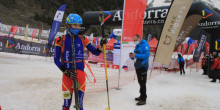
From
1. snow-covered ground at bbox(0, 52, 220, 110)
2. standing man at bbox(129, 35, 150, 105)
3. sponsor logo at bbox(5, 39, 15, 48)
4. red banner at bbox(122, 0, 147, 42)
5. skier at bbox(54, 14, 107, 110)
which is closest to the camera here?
skier at bbox(54, 14, 107, 110)

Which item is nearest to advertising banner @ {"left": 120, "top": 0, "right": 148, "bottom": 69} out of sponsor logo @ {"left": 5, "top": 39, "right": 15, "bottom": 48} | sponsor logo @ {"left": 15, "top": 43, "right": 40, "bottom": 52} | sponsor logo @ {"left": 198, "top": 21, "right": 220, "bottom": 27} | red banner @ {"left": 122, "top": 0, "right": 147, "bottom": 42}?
red banner @ {"left": 122, "top": 0, "right": 147, "bottom": 42}

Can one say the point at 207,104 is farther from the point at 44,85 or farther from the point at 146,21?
the point at 146,21

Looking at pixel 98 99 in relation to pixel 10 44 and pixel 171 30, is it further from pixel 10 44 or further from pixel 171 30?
pixel 10 44

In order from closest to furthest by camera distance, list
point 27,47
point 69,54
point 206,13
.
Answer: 1. point 69,54
2. point 206,13
3. point 27,47

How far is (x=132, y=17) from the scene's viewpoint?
5328 mm

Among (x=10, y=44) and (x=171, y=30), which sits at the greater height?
(x=171, y=30)

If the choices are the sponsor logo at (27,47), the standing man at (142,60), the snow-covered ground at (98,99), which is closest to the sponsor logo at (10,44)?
the sponsor logo at (27,47)

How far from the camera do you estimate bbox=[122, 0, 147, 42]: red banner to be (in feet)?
17.4

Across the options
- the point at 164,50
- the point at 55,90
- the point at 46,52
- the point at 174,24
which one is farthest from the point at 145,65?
the point at 46,52

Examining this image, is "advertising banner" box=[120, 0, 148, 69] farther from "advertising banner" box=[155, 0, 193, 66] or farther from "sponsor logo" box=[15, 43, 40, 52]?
"sponsor logo" box=[15, 43, 40, 52]

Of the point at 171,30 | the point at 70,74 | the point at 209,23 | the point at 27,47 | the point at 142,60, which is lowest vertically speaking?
the point at 70,74

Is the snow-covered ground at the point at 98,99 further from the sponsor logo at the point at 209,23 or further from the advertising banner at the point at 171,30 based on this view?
the sponsor logo at the point at 209,23

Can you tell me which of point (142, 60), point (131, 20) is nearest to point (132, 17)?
point (131, 20)

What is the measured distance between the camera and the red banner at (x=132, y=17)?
5301mm
